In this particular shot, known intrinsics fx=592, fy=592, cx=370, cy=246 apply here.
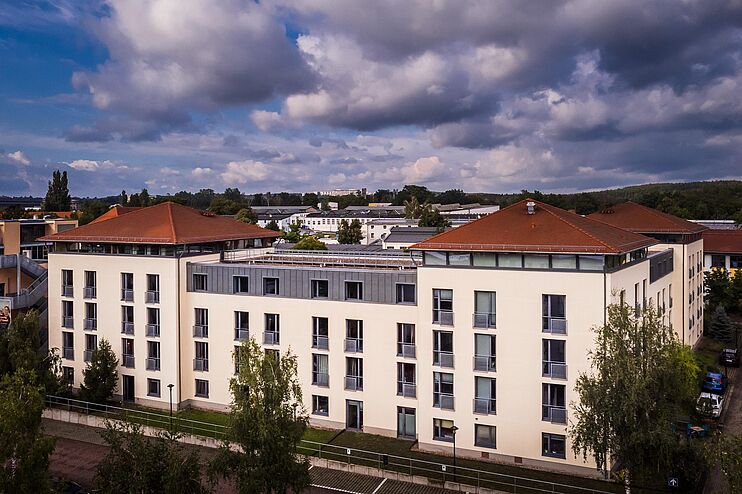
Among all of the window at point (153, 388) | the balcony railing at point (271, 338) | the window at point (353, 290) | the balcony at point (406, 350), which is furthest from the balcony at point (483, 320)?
the window at point (153, 388)

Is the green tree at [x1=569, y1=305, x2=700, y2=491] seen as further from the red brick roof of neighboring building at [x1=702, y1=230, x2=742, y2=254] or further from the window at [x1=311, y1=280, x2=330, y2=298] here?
the red brick roof of neighboring building at [x1=702, y1=230, x2=742, y2=254]

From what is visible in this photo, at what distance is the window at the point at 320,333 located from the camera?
31328 mm

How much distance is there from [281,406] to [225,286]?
1537 centimetres

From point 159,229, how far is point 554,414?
24.0 m

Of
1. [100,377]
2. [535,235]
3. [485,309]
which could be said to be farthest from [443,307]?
[100,377]

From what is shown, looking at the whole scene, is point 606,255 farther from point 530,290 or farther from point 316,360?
point 316,360

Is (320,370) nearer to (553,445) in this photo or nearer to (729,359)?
(553,445)

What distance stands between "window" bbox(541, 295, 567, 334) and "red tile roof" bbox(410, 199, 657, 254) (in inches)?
89.1

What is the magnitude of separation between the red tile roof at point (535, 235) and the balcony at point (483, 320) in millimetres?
3076

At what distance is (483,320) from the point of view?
27641mm

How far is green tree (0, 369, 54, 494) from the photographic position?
1633 cm

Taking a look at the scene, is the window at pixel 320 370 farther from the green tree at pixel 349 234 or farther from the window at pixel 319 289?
the green tree at pixel 349 234

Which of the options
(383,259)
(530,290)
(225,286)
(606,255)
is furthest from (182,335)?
(606,255)

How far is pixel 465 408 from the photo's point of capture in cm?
2786
